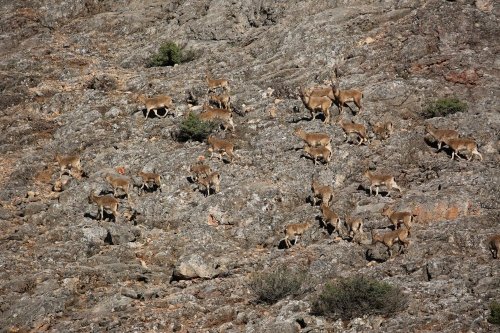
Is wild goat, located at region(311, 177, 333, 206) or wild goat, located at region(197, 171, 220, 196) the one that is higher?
wild goat, located at region(197, 171, 220, 196)

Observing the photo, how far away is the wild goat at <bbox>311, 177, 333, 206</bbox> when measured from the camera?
→ 23.2 m

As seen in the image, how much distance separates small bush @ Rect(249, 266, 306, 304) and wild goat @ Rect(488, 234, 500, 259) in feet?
15.9

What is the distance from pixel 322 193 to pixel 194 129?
5962mm

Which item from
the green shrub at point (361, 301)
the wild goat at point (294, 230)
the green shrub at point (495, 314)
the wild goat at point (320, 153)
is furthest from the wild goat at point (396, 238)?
the wild goat at point (320, 153)

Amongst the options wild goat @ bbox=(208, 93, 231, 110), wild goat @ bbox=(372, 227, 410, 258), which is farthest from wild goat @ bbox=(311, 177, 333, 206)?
wild goat @ bbox=(208, 93, 231, 110)

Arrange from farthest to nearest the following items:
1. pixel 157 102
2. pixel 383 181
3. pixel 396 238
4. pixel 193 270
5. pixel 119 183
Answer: pixel 157 102, pixel 119 183, pixel 383 181, pixel 193 270, pixel 396 238

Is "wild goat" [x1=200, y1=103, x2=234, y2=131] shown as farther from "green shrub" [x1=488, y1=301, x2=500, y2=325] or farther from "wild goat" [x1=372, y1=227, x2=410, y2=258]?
"green shrub" [x1=488, y1=301, x2=500, y2=325]

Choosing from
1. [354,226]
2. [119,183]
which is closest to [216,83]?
[119,183]

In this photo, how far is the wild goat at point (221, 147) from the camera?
25.8m

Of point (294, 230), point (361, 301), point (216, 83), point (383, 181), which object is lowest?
point (294, 230)

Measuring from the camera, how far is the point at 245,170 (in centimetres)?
2550

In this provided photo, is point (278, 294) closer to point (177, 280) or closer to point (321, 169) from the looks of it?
point (177, 280)

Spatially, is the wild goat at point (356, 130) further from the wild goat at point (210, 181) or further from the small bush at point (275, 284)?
the small bush at point (275, 284)

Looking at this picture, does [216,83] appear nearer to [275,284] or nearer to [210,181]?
[210,181]
